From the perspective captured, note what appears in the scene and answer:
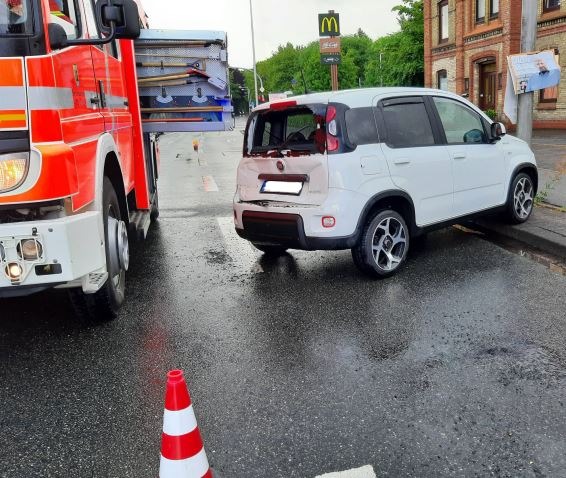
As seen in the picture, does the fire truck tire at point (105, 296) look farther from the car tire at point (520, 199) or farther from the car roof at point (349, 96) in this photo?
the car tire at point (520, 199)

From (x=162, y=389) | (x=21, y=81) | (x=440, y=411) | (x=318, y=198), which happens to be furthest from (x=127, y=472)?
(x=318, y=198)

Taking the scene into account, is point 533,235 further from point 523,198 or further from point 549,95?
point 549,95

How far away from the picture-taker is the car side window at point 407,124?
5.71 meters

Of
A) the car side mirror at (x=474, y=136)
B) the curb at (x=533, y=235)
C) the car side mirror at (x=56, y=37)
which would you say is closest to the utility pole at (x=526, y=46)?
the curb at (x=533, y=235)

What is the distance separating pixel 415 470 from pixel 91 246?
2.32 m

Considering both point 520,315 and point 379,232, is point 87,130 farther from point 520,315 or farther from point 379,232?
point 520,315

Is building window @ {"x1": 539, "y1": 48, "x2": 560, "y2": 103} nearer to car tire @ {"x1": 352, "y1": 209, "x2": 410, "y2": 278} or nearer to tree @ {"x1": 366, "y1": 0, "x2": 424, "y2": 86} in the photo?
tree @ {"x1": 366, "y1": 0, "x2": 424, "y2": 86}

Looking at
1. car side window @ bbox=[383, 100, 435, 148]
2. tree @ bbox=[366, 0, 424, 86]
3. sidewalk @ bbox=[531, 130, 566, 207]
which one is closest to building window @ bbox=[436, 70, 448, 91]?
tree @ bbox=[366, 0, 424, 86]

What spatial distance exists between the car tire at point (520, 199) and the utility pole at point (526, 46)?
1347 mm

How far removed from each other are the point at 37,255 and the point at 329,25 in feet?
50.6

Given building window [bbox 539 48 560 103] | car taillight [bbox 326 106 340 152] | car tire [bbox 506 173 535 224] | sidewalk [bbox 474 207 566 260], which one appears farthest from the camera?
building window [bbox 539 48 560 103]

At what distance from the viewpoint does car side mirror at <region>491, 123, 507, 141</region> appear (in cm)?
673

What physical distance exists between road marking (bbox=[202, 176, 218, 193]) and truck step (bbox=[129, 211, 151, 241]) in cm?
608

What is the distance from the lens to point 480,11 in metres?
27.4
